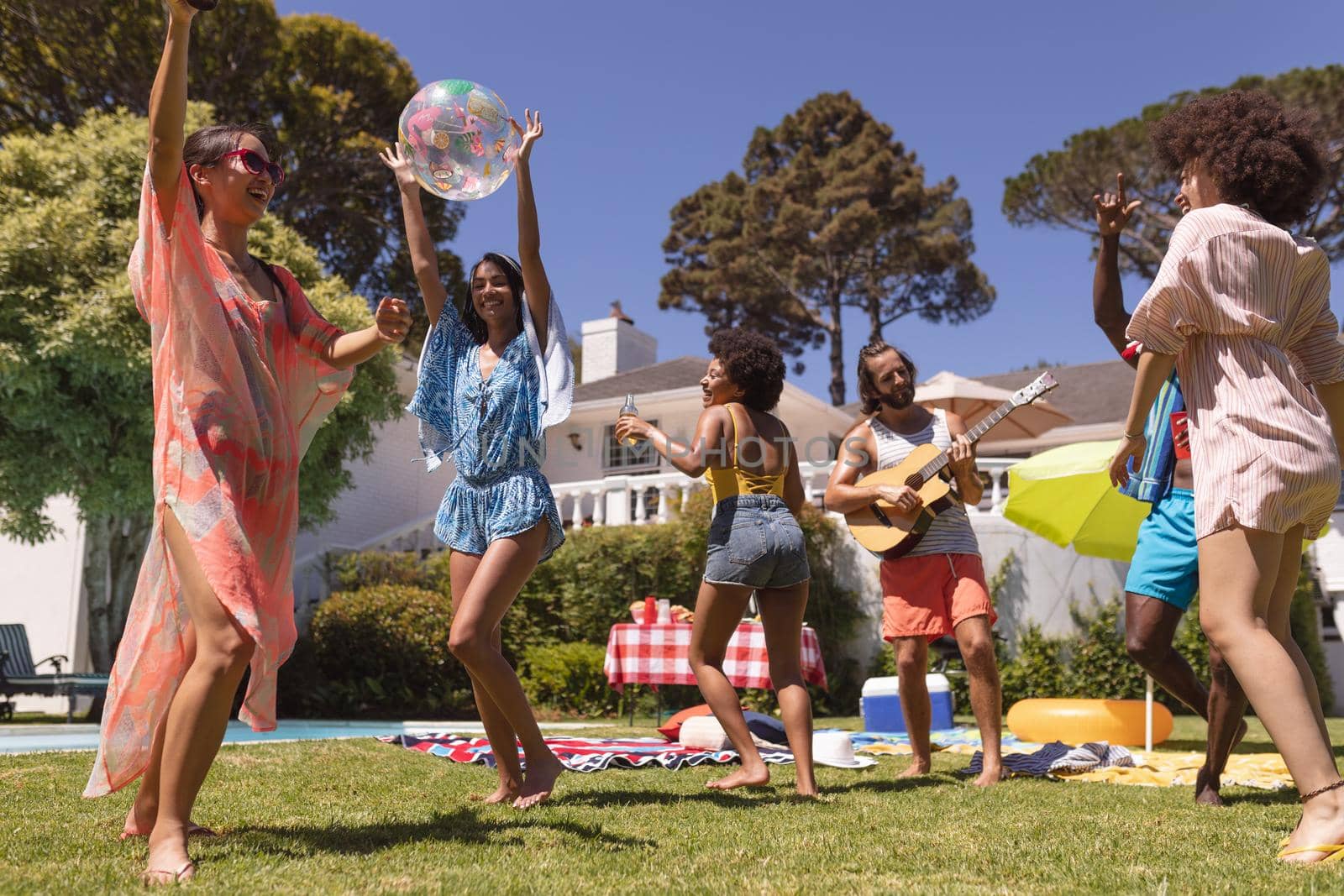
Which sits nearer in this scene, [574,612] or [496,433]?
[496,433]

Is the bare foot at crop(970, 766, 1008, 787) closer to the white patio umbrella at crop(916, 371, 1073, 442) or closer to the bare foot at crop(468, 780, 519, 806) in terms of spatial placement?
the bare foot at crop(468, 780, 519, 806)

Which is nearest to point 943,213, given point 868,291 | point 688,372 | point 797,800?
point 868,291

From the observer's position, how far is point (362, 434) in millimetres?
13172

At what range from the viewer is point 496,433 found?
12.7 feet

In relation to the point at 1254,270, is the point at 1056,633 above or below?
below

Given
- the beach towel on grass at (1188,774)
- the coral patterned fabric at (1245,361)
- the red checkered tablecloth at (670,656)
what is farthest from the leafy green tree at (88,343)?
the coral patterned fabric at (1245,361)

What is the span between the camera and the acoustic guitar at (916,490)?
201 inches

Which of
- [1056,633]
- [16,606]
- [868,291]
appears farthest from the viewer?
[868,291]

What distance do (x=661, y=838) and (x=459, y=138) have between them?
8.31ft

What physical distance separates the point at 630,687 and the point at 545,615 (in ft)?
6.37

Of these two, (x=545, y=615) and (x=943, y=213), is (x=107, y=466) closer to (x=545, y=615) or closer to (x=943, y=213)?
(x=545, y=615)

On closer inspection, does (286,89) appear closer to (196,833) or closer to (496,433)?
(496,433)

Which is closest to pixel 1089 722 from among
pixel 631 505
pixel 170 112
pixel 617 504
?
pixel 170 112

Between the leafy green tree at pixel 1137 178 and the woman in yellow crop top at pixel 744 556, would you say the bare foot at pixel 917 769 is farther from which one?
the leafy green tree at pixel 1137 178
